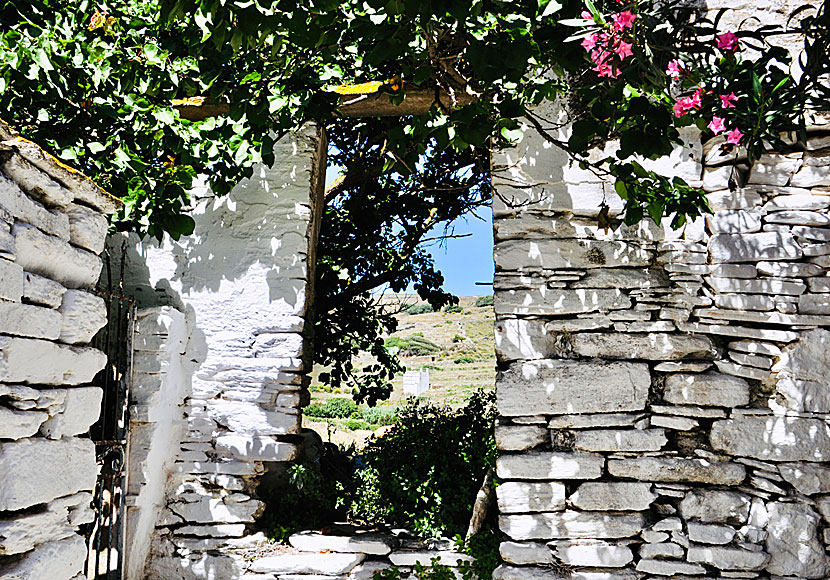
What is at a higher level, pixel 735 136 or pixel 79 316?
pixel 735 136

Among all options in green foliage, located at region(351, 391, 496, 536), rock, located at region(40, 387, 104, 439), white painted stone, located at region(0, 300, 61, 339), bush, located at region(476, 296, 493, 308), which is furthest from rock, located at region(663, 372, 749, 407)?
bush, located at region(476, 296, 493, 308)

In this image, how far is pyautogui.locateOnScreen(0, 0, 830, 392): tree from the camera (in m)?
2.08

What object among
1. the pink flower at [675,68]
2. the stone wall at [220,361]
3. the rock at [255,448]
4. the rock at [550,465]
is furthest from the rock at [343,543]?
the pink flower at [675,68]

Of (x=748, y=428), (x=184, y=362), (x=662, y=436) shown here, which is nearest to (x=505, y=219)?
(x=662, y=436)

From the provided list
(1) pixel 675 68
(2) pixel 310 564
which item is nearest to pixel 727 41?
(1) pixel 675 68

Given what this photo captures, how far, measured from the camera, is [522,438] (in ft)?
9.82

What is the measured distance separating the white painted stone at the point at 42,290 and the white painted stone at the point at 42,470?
407 millimetres

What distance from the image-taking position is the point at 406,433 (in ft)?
13.3

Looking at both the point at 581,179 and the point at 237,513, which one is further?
the point at 237,513

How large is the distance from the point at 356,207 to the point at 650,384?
3.17 metres

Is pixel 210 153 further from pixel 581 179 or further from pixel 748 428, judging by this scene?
pixel 748 428

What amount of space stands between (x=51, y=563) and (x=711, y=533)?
2595 millimetres

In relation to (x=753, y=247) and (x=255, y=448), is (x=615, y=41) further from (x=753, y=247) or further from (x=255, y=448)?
(x=255, y=448)

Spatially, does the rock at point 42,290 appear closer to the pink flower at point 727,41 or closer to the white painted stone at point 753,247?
the pink flower at point 727,41
